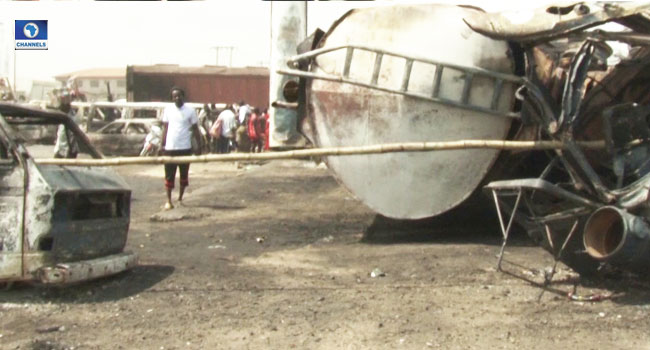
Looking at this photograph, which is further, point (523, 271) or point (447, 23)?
point (447, 23)

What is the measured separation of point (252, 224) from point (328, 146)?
2.13 metres

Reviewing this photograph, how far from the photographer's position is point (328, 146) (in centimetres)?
766

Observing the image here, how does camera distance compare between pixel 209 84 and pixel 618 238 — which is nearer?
pixel 618 238

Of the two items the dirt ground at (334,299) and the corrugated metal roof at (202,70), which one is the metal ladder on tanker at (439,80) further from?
the corrugated metal roof at (202,70)

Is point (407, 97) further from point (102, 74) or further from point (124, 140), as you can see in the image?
point (102, 74)

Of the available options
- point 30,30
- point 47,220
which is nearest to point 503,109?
point 47,220

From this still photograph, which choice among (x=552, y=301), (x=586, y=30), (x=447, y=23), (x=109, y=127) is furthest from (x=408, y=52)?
(x=109, y=127)

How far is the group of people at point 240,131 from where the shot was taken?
2370 centimetres

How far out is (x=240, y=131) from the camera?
954 inches

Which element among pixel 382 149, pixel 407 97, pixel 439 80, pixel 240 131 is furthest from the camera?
pixel 240 131

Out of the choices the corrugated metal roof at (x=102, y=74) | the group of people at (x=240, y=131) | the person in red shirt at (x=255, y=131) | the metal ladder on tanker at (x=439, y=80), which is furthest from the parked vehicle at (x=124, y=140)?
the corrugated metal roof at (x=102, y=74)

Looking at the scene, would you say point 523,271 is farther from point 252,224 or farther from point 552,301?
point 252,224

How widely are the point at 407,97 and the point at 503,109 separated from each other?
816 mm

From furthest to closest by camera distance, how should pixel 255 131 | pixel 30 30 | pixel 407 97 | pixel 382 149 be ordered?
1. pixel 255 131
2. pixel 30 30
3. pixel 407 97
4. pixel 382 149
